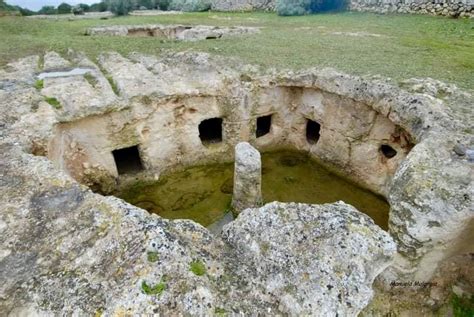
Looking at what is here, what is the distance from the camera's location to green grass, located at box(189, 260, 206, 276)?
12.0 ft

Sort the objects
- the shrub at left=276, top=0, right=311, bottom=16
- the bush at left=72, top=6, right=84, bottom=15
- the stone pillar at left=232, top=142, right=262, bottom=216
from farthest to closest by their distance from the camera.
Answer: the bush at left=72, top=6, right=84, bottom=15, the shrub at left=276, top=0, right=311, bottom=16, the stone pillar at left=232, top=142, right=262, bottom=216

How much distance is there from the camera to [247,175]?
8469mm

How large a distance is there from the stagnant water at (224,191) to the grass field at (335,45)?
3387mm

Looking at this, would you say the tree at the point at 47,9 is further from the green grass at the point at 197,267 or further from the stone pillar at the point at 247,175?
the green grass at the point at 197,267

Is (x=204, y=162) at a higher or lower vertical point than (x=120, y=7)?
lower

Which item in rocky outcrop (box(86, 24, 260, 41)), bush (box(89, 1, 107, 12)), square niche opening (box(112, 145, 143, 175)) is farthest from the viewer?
bush (box(89, 1, 107, 12))

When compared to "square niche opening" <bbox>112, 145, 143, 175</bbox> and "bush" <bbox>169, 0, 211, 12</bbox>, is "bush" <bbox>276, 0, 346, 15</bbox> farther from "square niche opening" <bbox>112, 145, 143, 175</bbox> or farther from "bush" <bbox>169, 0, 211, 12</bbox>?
"square niche opening" <bbox>112, 145, 143, 175</bbox>

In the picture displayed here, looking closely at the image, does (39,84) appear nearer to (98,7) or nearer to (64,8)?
(98,7)

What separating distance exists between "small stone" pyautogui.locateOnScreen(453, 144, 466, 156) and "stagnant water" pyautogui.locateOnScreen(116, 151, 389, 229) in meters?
3.19

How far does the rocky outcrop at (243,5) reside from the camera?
1015 inches

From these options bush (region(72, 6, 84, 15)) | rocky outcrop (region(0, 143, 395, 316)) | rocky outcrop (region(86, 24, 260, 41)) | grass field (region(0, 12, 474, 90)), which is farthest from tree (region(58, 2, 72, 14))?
rocky outcrop (region(0, 143, 395, 316))

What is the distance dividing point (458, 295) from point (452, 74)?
229 inches

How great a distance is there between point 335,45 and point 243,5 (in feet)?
54.4

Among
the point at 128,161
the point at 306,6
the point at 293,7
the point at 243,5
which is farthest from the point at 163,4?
the point at 128,161
